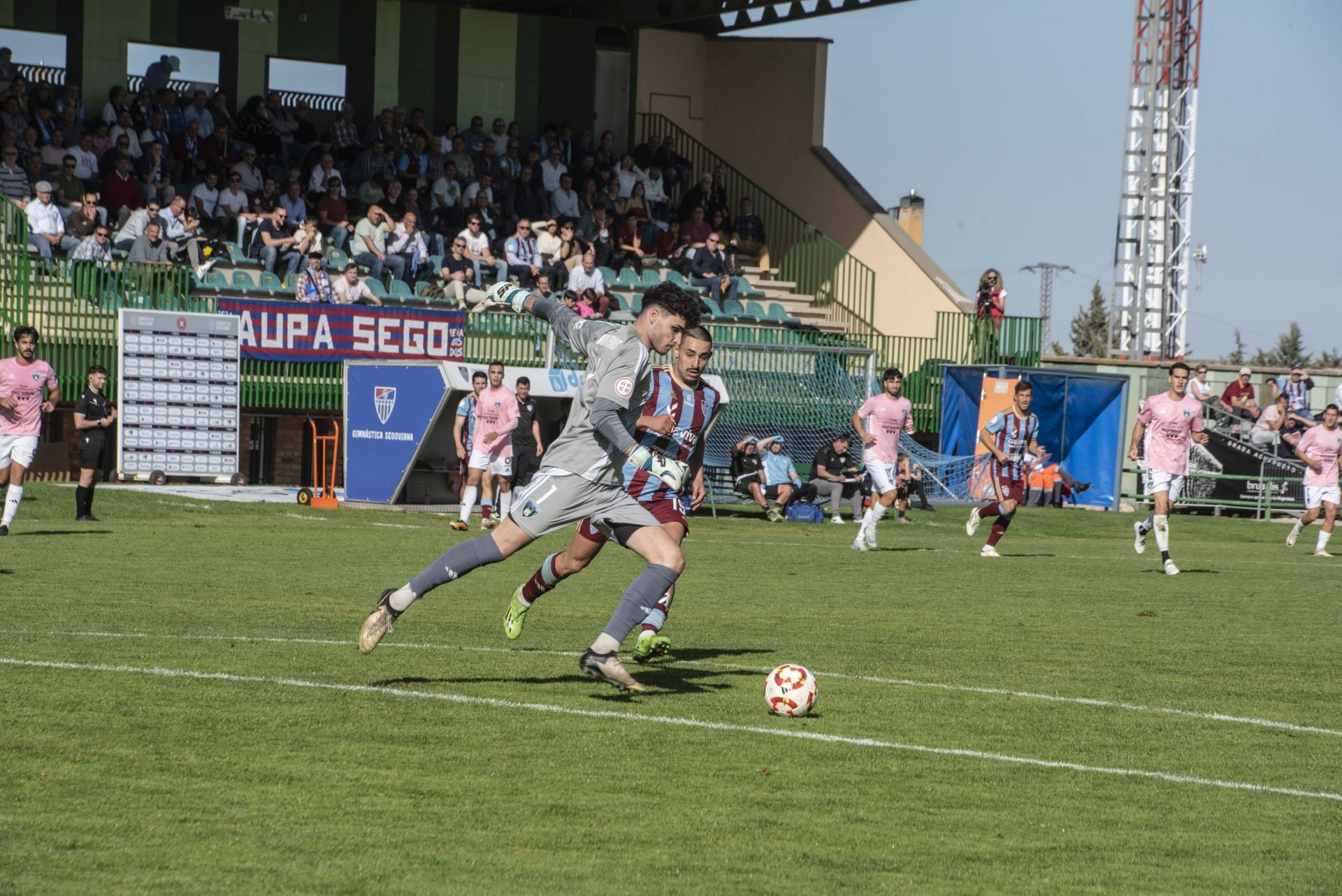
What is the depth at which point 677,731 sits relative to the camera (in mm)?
7258

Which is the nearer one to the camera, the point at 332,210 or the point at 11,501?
the point at 11,501

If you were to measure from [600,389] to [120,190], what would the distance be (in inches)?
861

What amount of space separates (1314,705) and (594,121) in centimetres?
3148

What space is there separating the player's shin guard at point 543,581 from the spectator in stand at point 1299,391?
24.8 m

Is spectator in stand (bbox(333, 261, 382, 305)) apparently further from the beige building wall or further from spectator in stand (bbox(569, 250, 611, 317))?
the beige building wall

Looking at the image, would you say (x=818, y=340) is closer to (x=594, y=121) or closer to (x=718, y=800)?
(x=594, y=121)

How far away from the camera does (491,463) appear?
860 inches

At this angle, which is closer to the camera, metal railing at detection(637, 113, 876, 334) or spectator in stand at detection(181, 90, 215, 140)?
spectator in stand at detection(181, 90, 215, 140)

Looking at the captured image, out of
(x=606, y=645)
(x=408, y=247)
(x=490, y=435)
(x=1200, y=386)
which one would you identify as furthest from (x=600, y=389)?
(x=1200, y=386)

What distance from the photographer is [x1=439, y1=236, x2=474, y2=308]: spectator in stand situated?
2894cm

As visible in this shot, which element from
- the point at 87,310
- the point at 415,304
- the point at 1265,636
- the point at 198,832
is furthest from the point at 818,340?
the point at 198,832

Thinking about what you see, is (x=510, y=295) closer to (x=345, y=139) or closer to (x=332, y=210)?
(x=332, y=210)

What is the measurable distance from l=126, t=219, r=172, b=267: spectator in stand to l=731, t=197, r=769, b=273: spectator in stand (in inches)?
522

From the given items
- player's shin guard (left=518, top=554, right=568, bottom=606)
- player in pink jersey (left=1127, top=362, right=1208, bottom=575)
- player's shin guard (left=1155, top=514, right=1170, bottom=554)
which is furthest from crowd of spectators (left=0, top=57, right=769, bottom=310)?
player's shin guard (left=518, top=554, right=568, bottom=606)
